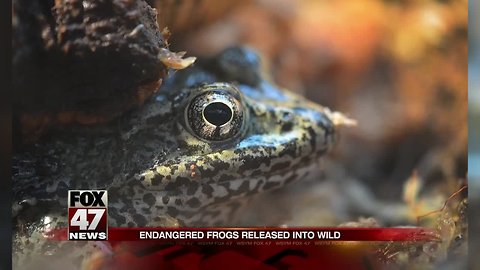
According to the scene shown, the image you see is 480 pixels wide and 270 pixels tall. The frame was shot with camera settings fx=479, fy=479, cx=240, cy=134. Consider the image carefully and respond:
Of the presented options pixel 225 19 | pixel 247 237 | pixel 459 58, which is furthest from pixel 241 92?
pixel 459 58

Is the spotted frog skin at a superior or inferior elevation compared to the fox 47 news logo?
superior

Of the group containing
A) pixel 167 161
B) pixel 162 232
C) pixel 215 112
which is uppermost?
pixel 215 112

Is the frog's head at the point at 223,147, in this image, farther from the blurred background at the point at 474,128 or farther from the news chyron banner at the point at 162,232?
the blurred background at the point at 474,128

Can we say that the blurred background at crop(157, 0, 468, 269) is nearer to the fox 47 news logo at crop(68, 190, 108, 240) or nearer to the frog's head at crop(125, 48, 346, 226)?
the frog's head at crop(125, 48, 346, 226)

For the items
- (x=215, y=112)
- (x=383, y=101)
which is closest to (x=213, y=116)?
(x=215, y=112)

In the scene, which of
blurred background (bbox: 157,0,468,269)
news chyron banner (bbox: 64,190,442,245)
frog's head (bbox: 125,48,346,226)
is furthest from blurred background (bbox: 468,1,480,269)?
frog's head (bbox: 125,48,346,226)

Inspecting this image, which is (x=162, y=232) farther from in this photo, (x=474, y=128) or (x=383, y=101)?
(x=474, y=128)

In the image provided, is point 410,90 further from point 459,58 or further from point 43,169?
point 43,169
